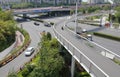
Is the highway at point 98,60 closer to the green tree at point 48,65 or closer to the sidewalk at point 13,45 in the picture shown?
the green tree at point 48,65

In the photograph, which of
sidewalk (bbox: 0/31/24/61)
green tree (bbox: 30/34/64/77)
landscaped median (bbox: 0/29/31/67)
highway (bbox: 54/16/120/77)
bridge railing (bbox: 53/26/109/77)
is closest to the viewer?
bridge railing (bbox: 53/26/109/77)

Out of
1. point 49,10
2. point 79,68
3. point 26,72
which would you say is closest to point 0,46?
point 26,72

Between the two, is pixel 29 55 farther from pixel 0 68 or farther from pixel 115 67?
pixel 115 67

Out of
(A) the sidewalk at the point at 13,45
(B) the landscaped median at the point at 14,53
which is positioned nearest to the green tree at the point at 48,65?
(B) the landscaped median at the point at 14,53

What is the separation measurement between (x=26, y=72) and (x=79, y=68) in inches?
329

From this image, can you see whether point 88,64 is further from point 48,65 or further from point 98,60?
point 48,65

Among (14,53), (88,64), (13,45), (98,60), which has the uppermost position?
(98,60)

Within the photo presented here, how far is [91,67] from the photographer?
63.6 ft

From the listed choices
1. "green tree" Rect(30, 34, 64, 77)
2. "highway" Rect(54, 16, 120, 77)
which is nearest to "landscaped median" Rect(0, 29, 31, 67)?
"green tree" Rect(30, 34, 64, 77)

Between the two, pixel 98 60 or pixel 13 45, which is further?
pixel 13 45

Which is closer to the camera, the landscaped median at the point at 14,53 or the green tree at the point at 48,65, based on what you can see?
the green tree at the point at 48,65

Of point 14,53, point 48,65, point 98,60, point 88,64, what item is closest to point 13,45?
point 14,53

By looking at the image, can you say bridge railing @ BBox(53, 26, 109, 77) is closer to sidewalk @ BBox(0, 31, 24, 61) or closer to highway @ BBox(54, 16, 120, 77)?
highway @ BBox(54, 16, 120, 77)

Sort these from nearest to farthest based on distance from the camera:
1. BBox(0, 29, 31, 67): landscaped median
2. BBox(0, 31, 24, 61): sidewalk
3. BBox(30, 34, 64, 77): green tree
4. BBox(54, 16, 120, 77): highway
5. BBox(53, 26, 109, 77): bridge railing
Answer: BBox(53, 26, 109, 77): bridge railing
BBox(54, 16, 120, 77): highway
BBox(30, 34, 64, 77): green tree
BBox(0, 29, 31, 67): landscaped median
BBox(0, 31, 24, 61): sidewalk
